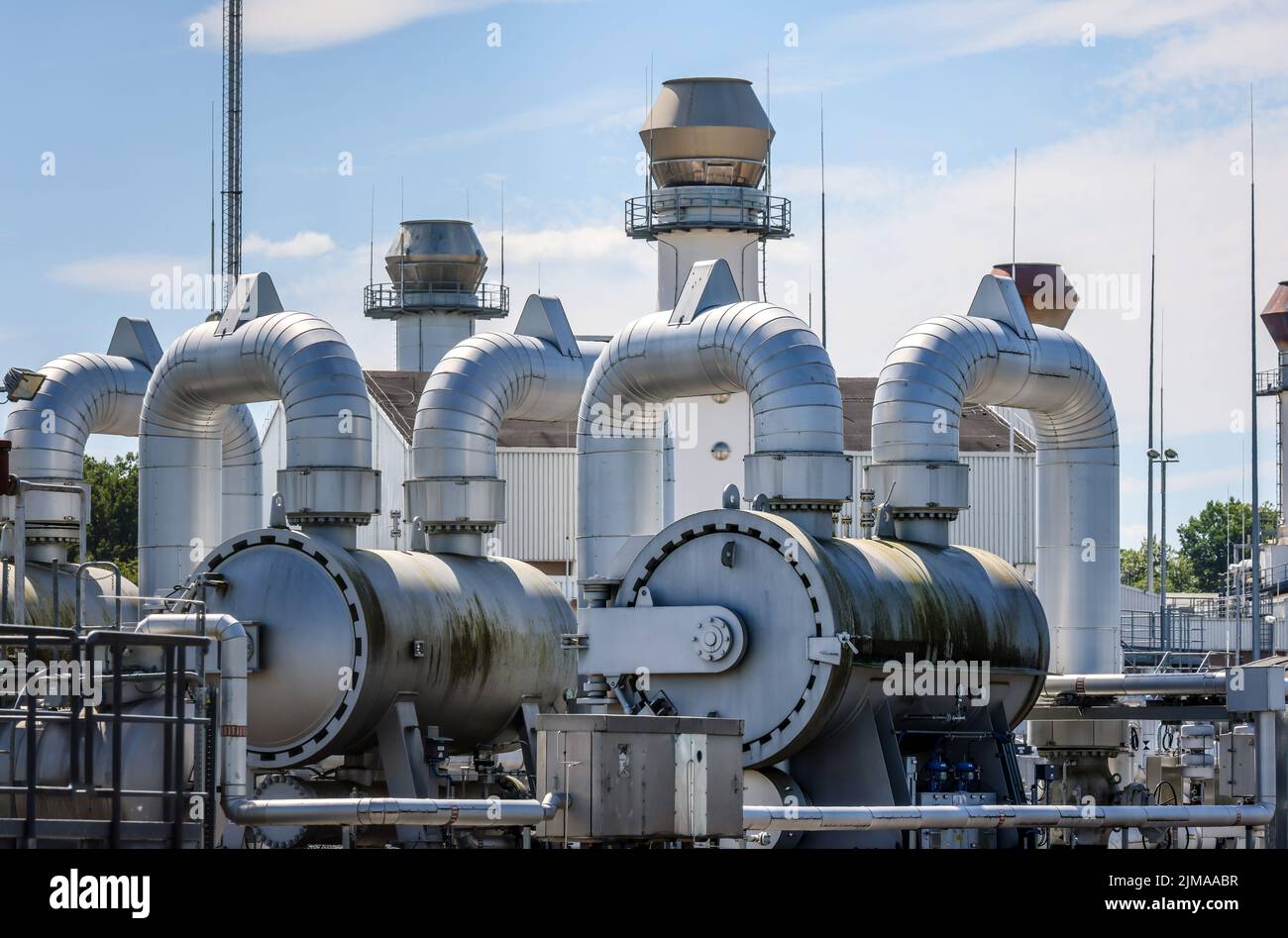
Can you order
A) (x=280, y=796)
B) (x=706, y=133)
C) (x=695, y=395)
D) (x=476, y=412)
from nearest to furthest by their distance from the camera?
(x=280, y=796), (x=695, y=395), (x=476, y=412), (x=706, y=133)

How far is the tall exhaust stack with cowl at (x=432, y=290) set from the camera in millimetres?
65125

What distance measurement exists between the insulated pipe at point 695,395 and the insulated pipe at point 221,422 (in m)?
3.17

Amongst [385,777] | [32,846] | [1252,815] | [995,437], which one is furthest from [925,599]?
[995,437]

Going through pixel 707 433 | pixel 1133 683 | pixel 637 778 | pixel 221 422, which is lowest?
pixel 637 778

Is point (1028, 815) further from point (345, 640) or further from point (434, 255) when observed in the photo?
point (434, 255)

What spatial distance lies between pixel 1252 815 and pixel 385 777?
995 centimetres

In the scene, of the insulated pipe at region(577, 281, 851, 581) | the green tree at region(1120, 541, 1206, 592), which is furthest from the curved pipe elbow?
the green tree at region(1120, 541, 1206, 592)

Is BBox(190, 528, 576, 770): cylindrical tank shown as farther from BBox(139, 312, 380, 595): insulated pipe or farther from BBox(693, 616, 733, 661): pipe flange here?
BBox(693, 616, 733, 661): pipe flange

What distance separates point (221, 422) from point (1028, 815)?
13010mm

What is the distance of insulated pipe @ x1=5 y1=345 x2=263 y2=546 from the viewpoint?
30125 mm

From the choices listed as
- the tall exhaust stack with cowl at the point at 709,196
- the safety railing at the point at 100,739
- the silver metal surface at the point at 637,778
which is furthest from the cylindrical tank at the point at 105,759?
the tall exhaust stack with cowl at the point at 709,196

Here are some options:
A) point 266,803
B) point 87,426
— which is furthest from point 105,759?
point 87,426

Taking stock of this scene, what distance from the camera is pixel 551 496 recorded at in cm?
6166

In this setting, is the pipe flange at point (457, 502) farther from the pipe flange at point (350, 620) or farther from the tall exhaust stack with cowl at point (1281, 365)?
the tall exhaust stack with cowl at point (1281, 365)
